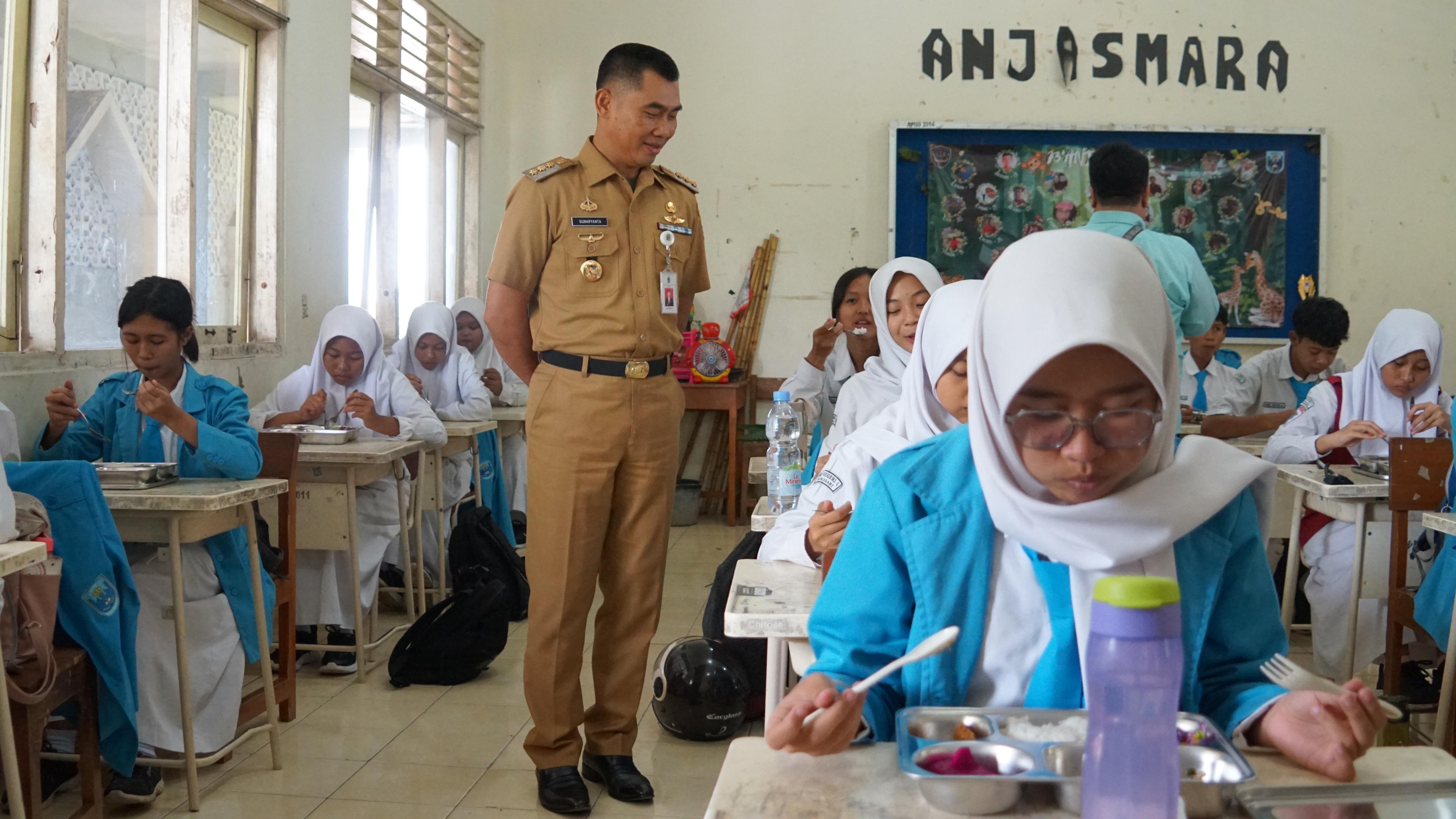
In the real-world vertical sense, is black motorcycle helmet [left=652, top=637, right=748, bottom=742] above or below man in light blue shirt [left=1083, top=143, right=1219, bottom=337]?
below

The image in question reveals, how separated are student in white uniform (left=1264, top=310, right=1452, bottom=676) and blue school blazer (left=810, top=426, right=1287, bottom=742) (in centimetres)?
259

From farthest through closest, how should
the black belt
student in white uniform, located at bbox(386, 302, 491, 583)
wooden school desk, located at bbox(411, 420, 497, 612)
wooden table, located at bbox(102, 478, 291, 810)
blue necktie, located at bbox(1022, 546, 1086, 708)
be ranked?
1. student in white uniform, located at bbox(386, 302, 491, 583)
2. wooden school desk, located at bbox(411, 420, 497, 612)
3. the black belt
4. wooden table, located at bbox(102, 478, 291, 810)
5. blue necktie, located at bbox(1022, 546, 1086, 708)

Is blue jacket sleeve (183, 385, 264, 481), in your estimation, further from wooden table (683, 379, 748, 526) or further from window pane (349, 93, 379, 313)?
wooden table (683, 379, 748, 526)

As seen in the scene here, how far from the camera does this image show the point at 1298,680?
3.36 feet

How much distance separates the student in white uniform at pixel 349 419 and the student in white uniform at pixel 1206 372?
10.7 feet

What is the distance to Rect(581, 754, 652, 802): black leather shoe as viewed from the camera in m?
2.67

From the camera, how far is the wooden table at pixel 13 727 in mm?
1960

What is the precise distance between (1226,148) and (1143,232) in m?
4.15

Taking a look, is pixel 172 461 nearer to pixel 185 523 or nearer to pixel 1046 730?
pixel 185 523

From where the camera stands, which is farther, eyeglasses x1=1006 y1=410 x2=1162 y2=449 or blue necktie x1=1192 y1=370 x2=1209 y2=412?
blue necktie x1=1192 y1=370 x2=1209 y2=412

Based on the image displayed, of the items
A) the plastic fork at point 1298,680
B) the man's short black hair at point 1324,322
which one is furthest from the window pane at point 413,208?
the plastic fork at point 1298,680

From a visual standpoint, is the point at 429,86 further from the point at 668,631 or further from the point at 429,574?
the point at 668,631

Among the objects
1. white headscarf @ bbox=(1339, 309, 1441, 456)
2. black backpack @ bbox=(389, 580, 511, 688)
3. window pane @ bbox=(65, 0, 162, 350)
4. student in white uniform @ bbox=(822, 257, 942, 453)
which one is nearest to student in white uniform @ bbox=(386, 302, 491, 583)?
black backpack @ bbox=(389, 580, 511, 688)

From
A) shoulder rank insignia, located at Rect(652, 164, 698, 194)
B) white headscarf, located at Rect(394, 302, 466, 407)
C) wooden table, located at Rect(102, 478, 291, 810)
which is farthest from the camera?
white headscarf, located at Rect(394, 302, 466, 407)
